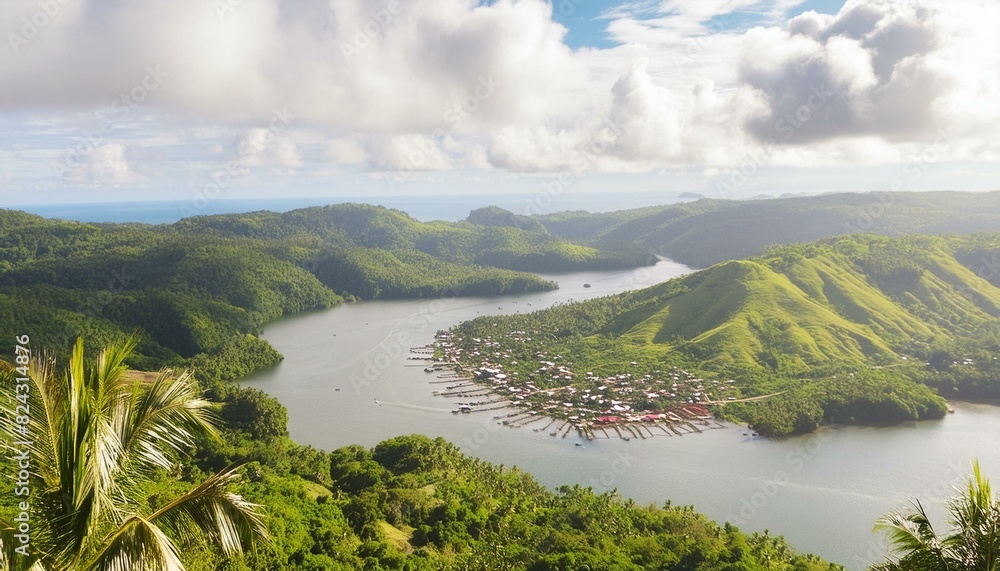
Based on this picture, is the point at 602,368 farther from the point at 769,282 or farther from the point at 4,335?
the point at 4,335

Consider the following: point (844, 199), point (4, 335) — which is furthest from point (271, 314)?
point (844, 199)

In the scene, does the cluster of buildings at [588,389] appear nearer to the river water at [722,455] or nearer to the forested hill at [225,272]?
the river water at [722,455]

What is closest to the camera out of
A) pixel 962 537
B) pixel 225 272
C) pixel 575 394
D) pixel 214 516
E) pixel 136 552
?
pixel 136 552

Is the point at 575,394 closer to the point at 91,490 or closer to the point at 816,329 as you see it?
the point at 816,329

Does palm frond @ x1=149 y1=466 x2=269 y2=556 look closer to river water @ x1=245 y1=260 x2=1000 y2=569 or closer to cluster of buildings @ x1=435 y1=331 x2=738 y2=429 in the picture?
river water @ x1=245 y1=260 x2=1000 y2=569

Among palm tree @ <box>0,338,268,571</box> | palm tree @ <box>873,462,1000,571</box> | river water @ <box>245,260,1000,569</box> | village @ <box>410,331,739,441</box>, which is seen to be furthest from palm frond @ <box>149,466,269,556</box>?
village @ <box>410,331,739,441</box>

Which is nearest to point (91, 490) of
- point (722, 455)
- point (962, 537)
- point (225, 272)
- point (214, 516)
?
point (214, 516)

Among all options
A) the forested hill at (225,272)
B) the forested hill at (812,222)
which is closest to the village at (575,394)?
the forested hill at (225,272)
